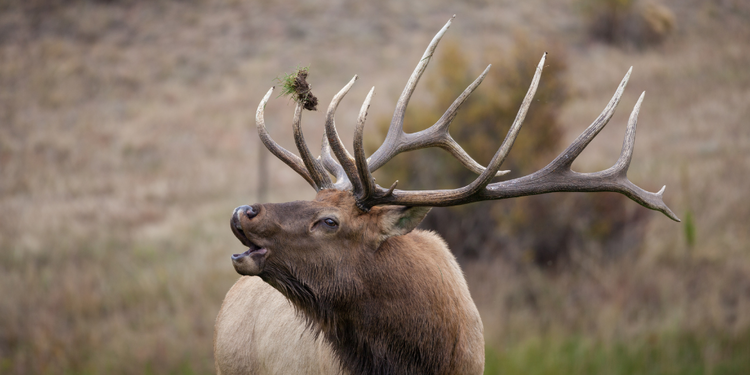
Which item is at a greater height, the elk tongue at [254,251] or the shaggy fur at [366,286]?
the elk tongue at [254,251]

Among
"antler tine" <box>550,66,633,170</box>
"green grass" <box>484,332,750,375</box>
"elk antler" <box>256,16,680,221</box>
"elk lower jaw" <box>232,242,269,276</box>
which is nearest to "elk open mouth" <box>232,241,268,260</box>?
"elk lower jaw" <box>232,242,269,276</box>

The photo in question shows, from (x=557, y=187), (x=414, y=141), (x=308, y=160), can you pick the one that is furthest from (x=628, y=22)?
(x=308, y=160)

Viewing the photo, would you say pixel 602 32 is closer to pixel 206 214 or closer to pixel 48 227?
pixel 206 214

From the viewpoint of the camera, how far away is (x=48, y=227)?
39.4 ft

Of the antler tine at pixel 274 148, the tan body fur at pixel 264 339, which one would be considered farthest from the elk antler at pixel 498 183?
the tan body fur at pixel 264 339

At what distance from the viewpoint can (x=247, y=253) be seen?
308 cm

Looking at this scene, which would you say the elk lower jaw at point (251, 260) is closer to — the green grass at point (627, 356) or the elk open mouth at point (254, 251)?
the elk open mouth at point (254, 251)

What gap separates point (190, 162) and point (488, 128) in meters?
9.95

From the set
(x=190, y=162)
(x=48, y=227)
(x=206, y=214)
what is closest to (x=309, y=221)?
(x=206, y=214)

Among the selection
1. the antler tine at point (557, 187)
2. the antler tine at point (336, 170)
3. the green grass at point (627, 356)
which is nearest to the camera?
the antler tine at point (557, 187)

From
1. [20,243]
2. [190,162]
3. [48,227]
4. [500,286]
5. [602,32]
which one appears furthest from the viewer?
[602,32]

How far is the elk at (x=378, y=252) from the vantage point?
3145mm

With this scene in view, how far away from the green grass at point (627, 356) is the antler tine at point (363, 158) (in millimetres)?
4629

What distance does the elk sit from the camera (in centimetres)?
314
